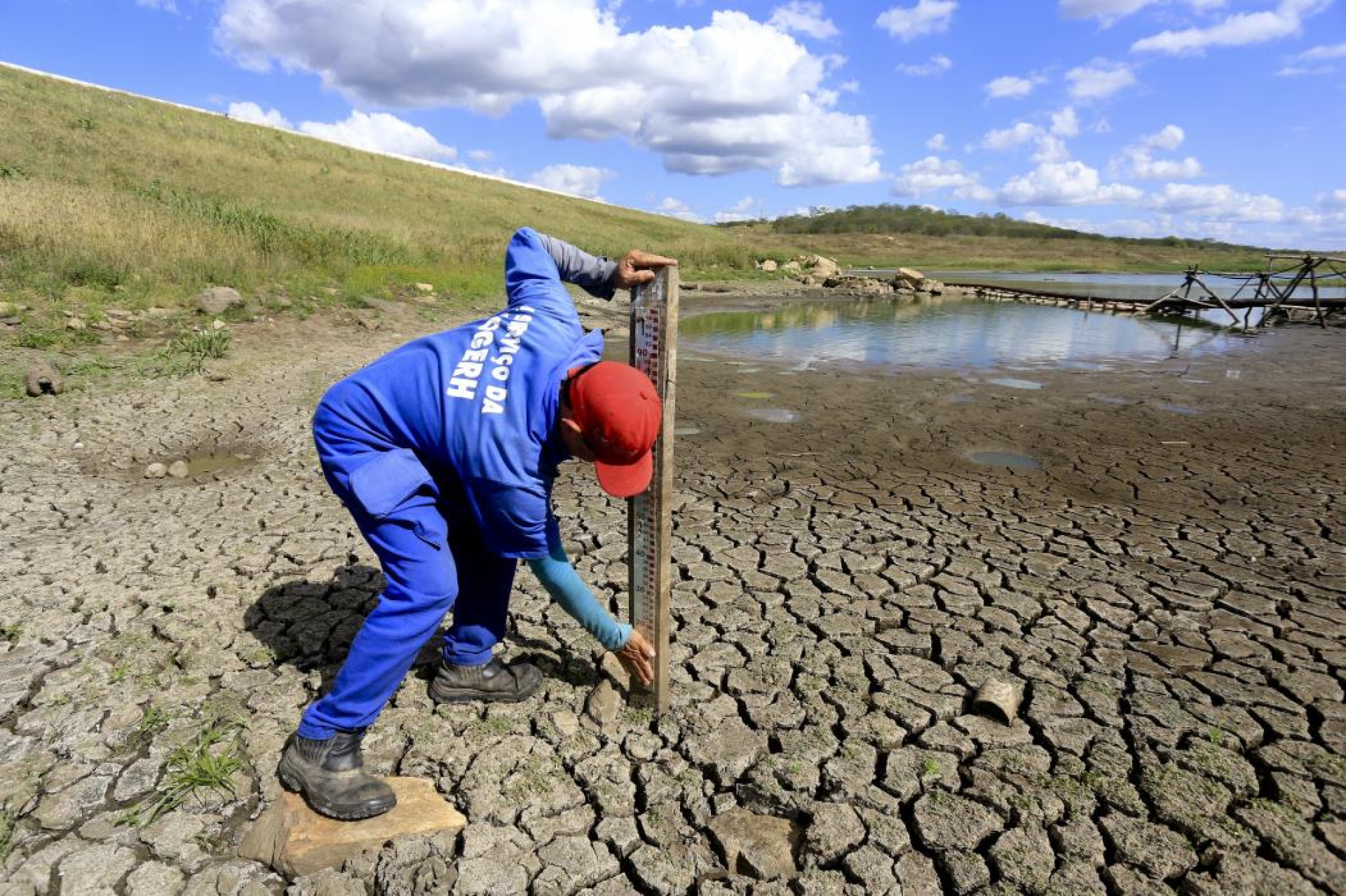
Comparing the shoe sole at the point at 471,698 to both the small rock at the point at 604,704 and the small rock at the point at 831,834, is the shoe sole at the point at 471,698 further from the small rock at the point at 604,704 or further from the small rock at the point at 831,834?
the small rock at the point at 831,834

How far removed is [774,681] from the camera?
301 centimetres

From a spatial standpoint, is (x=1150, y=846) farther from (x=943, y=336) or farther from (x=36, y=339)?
(x=943, y=336)

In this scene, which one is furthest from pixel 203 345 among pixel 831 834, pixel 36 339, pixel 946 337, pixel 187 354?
pixel 946 337

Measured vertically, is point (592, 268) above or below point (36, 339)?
above

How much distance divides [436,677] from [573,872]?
101 centimetres

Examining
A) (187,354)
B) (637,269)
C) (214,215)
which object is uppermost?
(214,215)

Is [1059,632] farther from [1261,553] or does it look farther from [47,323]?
[47,323]

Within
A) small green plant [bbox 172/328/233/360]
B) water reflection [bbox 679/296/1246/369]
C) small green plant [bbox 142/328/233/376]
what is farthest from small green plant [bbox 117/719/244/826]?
water reflection [bbox 679/296/1246/369]

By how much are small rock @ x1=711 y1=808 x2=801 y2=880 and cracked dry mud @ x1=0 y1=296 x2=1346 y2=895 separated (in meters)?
0.02

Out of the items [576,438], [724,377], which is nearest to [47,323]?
[724,377]

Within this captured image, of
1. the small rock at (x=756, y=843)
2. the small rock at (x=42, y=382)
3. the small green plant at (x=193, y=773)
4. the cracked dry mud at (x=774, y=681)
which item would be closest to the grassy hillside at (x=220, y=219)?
the small rock at (x=42, y=382)

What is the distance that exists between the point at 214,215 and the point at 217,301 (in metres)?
5.75

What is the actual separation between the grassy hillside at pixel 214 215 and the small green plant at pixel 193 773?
351 inches

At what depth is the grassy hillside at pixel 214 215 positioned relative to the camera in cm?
1026
